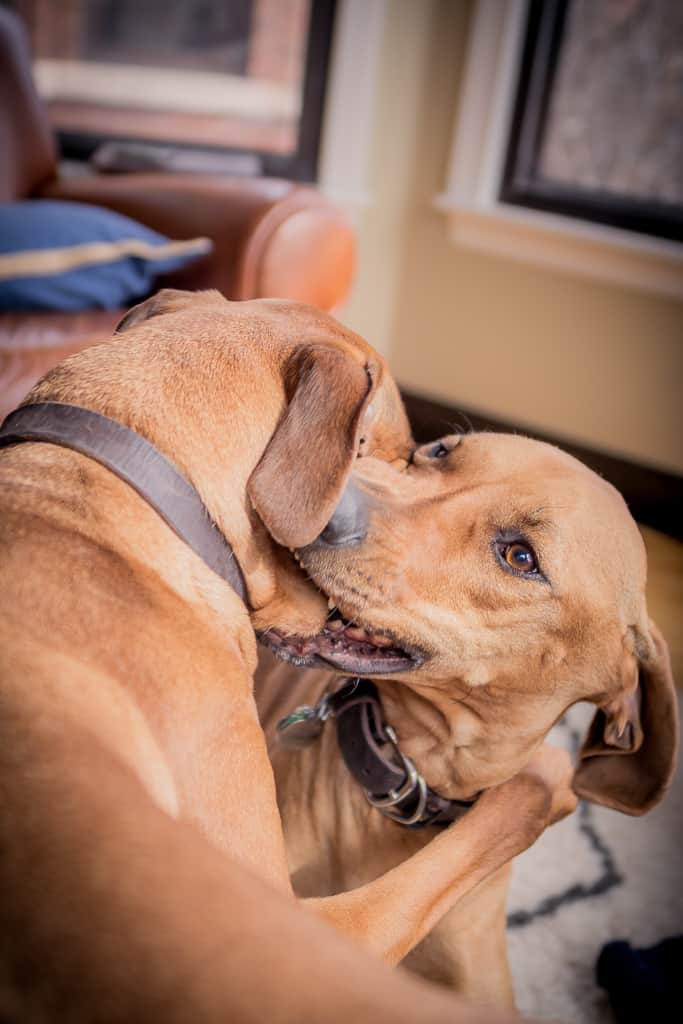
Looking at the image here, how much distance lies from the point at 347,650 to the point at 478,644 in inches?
7.1

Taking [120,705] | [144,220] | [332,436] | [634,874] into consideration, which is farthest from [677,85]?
[120,705]

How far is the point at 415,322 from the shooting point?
4250 millimetres

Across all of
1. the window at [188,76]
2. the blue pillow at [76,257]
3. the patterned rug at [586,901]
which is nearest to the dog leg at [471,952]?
the patterned rug at [586,901]

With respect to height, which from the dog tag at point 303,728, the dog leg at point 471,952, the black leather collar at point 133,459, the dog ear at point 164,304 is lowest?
the dog leg at point 471,952

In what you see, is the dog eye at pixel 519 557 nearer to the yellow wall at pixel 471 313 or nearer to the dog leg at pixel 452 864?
the dog leg at pixel 452 864

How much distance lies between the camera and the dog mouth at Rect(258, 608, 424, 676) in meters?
1.24

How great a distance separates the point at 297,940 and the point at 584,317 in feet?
11.3

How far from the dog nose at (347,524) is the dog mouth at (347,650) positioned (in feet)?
0.33

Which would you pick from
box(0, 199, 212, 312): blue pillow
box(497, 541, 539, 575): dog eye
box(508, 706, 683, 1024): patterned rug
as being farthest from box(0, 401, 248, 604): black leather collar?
box(0, 199, 212, 312): blue pillow

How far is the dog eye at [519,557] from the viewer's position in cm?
132

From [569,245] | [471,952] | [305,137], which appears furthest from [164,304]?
[305,137]

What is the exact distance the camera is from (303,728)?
1555mm

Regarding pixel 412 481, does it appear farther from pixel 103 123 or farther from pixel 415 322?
pixel 103 123

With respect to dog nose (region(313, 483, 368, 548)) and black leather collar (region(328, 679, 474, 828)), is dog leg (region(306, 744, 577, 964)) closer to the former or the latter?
black leather collar (region(328, 679, 474, 828))
